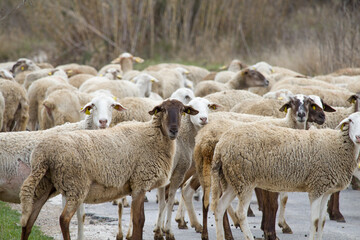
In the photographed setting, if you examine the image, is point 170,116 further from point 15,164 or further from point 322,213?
point 322,213

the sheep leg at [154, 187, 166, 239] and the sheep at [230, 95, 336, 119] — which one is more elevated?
the sheep at [230, 95, 336, 119]

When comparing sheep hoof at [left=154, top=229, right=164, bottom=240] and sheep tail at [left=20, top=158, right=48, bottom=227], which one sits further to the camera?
sheep hoof at [left=154, top=229, right=164, bottom=240]

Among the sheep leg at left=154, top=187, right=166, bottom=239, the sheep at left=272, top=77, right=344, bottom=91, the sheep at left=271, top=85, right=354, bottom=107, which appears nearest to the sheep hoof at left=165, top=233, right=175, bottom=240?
the sheep leg at left=154, top=187, right=166, bottom=239

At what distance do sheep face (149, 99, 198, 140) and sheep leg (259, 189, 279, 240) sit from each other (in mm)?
1482

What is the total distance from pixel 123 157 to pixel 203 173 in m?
1.21

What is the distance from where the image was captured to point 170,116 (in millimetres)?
6152

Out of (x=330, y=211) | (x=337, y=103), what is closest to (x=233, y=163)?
(x=330, y=211)

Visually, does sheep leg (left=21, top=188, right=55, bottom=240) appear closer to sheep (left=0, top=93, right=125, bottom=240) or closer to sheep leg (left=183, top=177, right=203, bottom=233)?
sheep (left=0, top=93, right=125, bottom=240)

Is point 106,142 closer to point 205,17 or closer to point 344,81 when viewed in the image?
point 344,81

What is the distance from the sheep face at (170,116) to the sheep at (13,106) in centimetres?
465

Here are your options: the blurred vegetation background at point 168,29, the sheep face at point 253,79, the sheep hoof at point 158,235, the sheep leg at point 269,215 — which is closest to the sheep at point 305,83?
the sheep face at point 253,79

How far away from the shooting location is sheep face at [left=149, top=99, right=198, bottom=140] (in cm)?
609

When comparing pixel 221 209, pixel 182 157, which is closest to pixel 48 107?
pixel 182 157

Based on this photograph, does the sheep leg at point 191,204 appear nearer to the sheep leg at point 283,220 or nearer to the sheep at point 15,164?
the sheep leg at point 283,220
